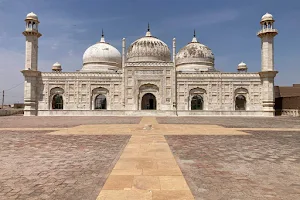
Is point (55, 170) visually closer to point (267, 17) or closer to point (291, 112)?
point (291, 112)

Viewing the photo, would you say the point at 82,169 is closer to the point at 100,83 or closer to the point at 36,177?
the point at 36,177

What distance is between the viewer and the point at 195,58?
37.8 metres

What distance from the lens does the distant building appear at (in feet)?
94.2

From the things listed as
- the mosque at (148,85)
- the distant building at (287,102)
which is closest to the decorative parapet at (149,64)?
the mosque at (148,85)

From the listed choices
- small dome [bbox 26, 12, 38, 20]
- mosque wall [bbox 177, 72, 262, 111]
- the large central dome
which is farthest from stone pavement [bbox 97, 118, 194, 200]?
small dome [bbox 26, 12, 38, 20]

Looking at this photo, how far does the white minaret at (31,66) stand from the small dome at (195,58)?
21.0 meters

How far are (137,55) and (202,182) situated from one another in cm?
3262

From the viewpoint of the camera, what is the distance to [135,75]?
3180cm

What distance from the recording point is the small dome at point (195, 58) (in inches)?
1480

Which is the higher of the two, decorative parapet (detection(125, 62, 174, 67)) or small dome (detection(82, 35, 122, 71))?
small dome (detection(82, 35, 122, 71))

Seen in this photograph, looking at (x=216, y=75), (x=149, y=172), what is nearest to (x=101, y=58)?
(x=216, y=75)

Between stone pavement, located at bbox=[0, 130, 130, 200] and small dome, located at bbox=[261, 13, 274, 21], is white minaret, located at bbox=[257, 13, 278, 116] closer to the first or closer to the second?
small dome, located at bbox=[261, 13, 274, 21]

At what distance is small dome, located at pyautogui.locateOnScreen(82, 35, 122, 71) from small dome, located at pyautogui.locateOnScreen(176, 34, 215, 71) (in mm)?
10249

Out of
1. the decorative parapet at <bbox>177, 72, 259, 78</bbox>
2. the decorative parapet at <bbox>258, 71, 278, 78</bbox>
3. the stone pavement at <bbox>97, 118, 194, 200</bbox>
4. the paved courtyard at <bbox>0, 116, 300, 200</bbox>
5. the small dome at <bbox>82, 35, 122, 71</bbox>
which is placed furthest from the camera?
the small dome at <bbox>82, 35, 122, 71</bbox>
